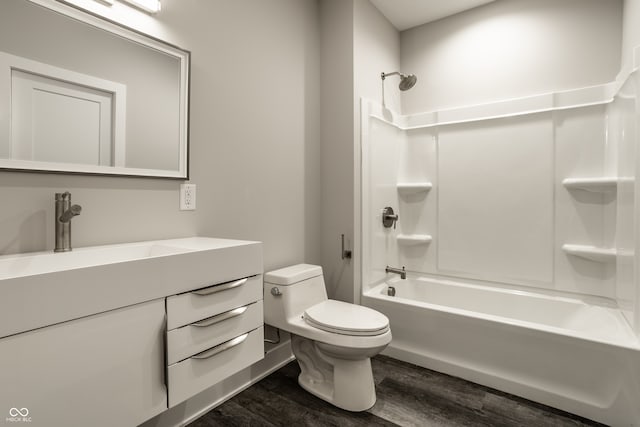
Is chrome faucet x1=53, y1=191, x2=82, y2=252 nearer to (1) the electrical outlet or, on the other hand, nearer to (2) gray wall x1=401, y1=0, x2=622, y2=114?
(1) the electrical outlet

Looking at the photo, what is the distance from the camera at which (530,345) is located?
1734 millimetres

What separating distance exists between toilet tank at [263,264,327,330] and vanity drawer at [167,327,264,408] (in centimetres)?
38

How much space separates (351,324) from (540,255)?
1569 mm

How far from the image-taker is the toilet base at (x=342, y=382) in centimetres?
166

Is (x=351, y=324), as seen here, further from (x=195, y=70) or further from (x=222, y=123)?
(x=195, y=70)

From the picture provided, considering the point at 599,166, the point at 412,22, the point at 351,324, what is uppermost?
the point at 412,22

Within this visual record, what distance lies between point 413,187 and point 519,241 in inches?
34.8

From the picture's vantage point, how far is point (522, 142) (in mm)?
2307

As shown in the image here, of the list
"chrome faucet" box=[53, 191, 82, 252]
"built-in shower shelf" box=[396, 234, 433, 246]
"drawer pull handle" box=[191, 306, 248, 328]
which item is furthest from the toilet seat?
"chrome faucet" box=[53, 191, 82, 252]

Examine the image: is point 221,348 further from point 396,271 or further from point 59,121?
point 396,271

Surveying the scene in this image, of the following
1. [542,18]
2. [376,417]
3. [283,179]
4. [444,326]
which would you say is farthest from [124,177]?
[542,18]

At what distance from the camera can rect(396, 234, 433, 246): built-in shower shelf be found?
8.84ft

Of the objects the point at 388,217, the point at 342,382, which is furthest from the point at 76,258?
the point at 388,217

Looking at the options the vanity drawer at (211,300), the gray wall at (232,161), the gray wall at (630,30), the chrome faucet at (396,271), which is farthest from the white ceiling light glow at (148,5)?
the gray wall at (630,30)
